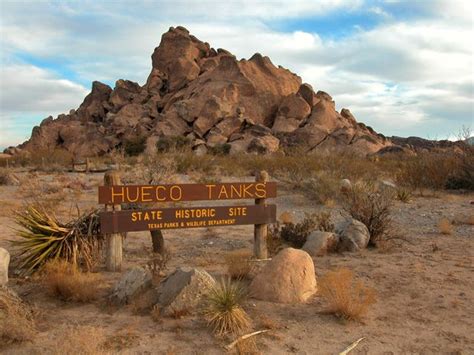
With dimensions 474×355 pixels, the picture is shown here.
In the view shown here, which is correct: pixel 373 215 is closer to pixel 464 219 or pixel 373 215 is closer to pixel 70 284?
pixel 464 219

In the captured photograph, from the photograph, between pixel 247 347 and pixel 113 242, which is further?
pixel 113 242

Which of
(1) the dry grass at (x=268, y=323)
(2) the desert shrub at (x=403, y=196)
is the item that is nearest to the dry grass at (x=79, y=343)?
(1) the dry grass at (x=268, y=323)

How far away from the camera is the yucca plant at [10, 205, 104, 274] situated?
666cm

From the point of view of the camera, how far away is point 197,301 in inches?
214

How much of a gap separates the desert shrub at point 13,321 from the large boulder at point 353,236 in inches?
211

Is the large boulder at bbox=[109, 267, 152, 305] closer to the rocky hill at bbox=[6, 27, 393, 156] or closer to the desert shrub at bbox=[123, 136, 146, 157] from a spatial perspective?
the rocky hill at bbox=[6, 27, 393, 156]

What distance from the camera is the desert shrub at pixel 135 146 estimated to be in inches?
1844

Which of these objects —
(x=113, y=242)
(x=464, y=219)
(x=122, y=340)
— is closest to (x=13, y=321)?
(x=122, y=340)

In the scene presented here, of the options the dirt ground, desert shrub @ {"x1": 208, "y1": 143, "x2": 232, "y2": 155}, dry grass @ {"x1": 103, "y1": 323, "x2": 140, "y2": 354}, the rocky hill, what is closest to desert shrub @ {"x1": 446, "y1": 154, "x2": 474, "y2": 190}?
the dirt ground

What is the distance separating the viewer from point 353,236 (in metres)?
8.66

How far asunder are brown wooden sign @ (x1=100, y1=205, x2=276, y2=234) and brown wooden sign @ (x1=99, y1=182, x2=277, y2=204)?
170 millimetres

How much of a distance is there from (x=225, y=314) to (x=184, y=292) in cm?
69

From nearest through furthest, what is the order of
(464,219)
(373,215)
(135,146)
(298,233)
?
(298,233)
(373,215)
(464,219)
(135,146)

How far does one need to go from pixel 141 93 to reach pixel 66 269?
2197 inches
